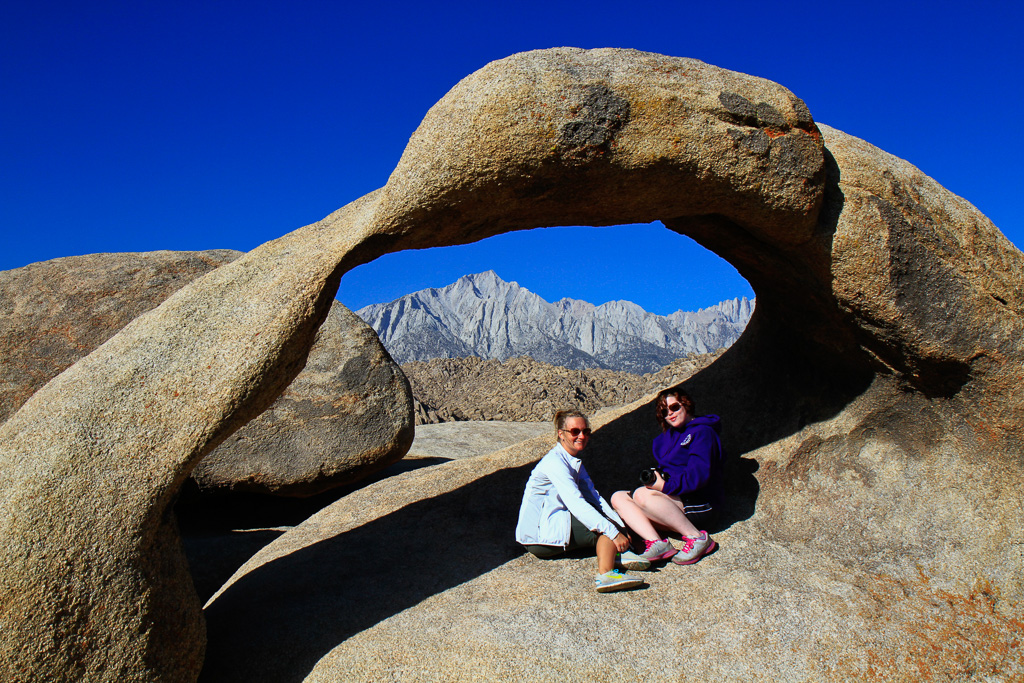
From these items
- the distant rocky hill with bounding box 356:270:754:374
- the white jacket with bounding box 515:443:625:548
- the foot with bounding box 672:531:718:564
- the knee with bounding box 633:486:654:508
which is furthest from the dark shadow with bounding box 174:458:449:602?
the distant rocky hill with bounding box 356:270:754:374

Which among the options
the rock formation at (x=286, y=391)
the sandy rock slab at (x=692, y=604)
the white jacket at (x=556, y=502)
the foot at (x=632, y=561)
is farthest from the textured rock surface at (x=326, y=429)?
the foot at (x=632, y=561)

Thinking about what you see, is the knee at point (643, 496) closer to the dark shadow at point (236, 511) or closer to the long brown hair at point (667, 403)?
the long brown hair at point (667, 403)

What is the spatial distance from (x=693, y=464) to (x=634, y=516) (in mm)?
453

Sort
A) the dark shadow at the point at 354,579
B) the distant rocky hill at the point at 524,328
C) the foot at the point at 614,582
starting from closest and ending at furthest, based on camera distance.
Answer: the dark shadow at the point at 354,579 < the foot at the point at 614,582 < the distant rocky hill at the point at 524,328

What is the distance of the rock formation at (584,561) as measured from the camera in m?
2.98

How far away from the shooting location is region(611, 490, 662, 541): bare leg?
12.5 ft

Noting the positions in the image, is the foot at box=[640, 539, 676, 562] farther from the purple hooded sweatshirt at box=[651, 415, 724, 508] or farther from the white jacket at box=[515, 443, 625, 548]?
the purple hooded sweatshirt at box=[651, 415, 724, 508]

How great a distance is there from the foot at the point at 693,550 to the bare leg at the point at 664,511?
29mm

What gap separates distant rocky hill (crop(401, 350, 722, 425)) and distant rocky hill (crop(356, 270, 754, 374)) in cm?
5093

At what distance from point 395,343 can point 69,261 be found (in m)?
74.7

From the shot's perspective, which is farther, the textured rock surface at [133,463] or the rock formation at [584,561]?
the rock formation at [584,561]

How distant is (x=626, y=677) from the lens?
293cm

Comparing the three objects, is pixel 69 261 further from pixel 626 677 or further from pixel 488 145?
pixel 626 677

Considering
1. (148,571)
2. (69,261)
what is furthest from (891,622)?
(69,261)
